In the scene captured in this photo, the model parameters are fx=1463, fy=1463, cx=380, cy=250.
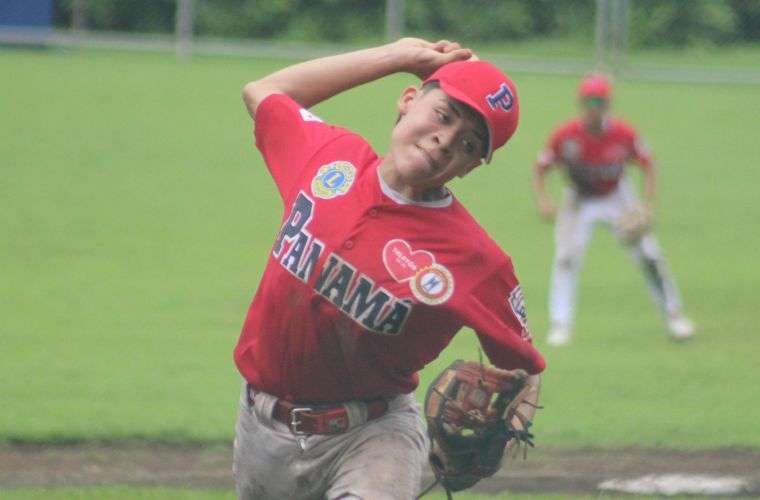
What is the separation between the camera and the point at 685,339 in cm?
1128

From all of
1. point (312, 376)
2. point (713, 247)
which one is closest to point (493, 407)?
point (312, 376)

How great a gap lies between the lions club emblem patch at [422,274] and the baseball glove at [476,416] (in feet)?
1.41

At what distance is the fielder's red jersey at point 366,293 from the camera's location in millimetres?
4230

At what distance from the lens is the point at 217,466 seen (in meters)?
7.68

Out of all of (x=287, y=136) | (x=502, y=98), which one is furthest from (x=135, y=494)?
(x=502, y=98)

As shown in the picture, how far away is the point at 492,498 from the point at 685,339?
16.0ft

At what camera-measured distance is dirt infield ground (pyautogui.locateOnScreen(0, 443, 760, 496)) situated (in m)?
7.25

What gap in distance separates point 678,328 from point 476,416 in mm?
6968

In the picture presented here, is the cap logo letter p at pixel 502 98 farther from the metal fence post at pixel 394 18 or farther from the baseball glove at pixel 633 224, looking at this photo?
the metal fence post at pixel 394 18

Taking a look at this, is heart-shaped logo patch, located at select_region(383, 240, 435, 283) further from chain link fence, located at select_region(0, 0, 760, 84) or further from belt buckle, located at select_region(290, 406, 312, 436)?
chain link fence, located at select_region(0, 0, 760, 84)

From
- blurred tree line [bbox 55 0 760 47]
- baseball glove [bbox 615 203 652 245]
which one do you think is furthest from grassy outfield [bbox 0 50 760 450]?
blurred tree line [bbox 55 0 760 47]

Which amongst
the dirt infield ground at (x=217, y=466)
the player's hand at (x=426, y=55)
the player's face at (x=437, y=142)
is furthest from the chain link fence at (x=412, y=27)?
the player's face at (x=437, y=142)

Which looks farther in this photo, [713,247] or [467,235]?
[713,247]

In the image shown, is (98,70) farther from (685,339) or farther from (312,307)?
(312,307)
